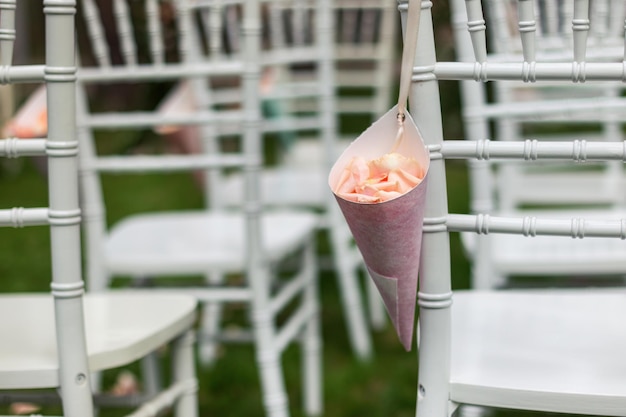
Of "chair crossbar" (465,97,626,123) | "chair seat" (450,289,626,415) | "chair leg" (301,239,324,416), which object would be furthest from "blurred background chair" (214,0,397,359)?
"chair seat" (450,289,626,415)

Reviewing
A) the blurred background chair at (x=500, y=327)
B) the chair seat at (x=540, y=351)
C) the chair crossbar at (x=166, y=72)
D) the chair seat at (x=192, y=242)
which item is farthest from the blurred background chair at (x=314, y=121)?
the blurred background chair at (x=500, y=327)

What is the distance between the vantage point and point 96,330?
116cm

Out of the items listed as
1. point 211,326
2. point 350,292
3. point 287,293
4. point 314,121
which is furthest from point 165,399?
point 314,121

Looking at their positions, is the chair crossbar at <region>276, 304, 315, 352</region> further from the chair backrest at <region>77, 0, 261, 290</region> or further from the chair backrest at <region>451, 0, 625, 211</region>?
the chair backrest at <region>451, 0, 625, 211</region>

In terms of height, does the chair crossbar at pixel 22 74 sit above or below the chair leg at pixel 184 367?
above

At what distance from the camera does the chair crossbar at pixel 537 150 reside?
0.84 metres

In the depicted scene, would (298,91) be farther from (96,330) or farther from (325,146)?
(96,330)

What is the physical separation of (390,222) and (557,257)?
33.8 inches

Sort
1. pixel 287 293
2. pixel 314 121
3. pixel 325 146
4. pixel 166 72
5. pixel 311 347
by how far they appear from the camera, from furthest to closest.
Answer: pixel 314 121 → pixel 325 146 → pixel 311 347 → pixel 287 293 → pixel 166 72

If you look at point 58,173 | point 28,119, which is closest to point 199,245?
point 28,119

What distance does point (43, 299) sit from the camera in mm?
1264

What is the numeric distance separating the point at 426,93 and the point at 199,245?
966 millimetres

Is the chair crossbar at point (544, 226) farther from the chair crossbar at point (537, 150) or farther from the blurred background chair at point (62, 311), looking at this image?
the blurred background chair at point (62, 311)

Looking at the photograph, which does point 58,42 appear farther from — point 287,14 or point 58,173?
point 287,14
